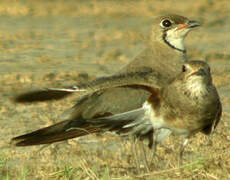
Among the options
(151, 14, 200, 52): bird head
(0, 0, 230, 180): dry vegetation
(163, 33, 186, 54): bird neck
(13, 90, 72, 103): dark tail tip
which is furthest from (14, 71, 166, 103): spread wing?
(151, 14, 200, 52): bird head

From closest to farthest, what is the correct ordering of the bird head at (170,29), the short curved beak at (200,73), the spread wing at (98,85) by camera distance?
the short curved beak at (200,73), the spread wing at (98,85), the bird head at (170,29)

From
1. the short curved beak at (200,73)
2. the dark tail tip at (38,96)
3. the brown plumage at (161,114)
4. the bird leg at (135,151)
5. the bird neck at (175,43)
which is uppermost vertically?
the bird neck at (175,43)

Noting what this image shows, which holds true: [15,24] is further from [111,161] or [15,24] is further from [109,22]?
[111,161]

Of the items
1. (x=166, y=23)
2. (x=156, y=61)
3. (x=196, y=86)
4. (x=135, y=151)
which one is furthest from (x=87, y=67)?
(x=196, y=86)

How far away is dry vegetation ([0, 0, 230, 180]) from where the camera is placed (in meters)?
4.54

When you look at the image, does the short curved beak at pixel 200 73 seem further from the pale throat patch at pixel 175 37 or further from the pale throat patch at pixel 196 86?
the pale throat patch at pixel 175 37

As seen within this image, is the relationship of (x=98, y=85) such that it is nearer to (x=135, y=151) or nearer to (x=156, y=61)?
(x=135, y=151)

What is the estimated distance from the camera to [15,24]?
11.2 meters

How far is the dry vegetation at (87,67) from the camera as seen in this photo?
14.9ft

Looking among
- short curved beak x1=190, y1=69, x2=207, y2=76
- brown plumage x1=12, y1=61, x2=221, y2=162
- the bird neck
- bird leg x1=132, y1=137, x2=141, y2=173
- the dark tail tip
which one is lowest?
bird leg x1=132, y1=137, x2=141, y2=173

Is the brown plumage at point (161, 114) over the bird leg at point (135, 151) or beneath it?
over

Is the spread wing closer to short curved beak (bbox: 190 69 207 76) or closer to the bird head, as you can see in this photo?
short curved beak (bbox: 190 69 207 76)

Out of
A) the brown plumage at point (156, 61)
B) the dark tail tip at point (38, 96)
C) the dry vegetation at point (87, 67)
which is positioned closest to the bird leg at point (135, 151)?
the dry vegetation at point (87, 67)

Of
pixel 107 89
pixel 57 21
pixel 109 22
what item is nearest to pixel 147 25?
pixel 109 22
